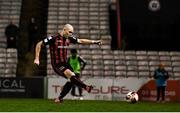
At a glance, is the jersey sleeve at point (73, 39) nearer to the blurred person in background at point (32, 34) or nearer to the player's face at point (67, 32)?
the player's face at point (67, 32)

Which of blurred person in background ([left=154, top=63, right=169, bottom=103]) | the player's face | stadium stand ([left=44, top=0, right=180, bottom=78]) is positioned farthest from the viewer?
stadium stand ([left=44, top=0, right=180, bottom=78])

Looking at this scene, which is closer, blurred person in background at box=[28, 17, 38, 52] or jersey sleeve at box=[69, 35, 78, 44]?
jersey sleeve at box=[69, 35, 78, 44]

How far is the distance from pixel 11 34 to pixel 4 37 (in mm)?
2027

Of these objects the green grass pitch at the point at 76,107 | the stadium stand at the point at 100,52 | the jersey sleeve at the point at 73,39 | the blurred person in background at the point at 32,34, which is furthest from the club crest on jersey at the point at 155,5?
the jersey sleeve at the point at 73,39

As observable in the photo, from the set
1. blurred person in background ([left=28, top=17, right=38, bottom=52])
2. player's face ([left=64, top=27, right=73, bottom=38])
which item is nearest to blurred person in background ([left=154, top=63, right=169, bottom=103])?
blurred person in background ([left=28, top=17, right=38, bottom=52])

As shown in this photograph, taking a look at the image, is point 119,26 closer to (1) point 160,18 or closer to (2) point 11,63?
(1) point 160,18

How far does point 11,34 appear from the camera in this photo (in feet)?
A: 85.7

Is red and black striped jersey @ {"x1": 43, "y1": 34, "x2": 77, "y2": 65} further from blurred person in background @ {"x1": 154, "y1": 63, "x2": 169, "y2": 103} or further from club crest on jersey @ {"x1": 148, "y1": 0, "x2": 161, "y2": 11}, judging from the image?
club crest on jersey @ {"x1": 148, "y1": 0, "x2": 161, "y2": 11}

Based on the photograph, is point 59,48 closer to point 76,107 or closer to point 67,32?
point 67,32

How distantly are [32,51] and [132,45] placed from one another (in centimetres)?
489

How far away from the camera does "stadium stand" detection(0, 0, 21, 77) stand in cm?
2586

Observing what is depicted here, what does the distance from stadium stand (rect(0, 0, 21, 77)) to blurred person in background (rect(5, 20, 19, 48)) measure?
0.34 metres

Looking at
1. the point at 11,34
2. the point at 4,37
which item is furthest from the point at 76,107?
the point at 4,37

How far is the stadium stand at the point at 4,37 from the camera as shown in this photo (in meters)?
25.9
